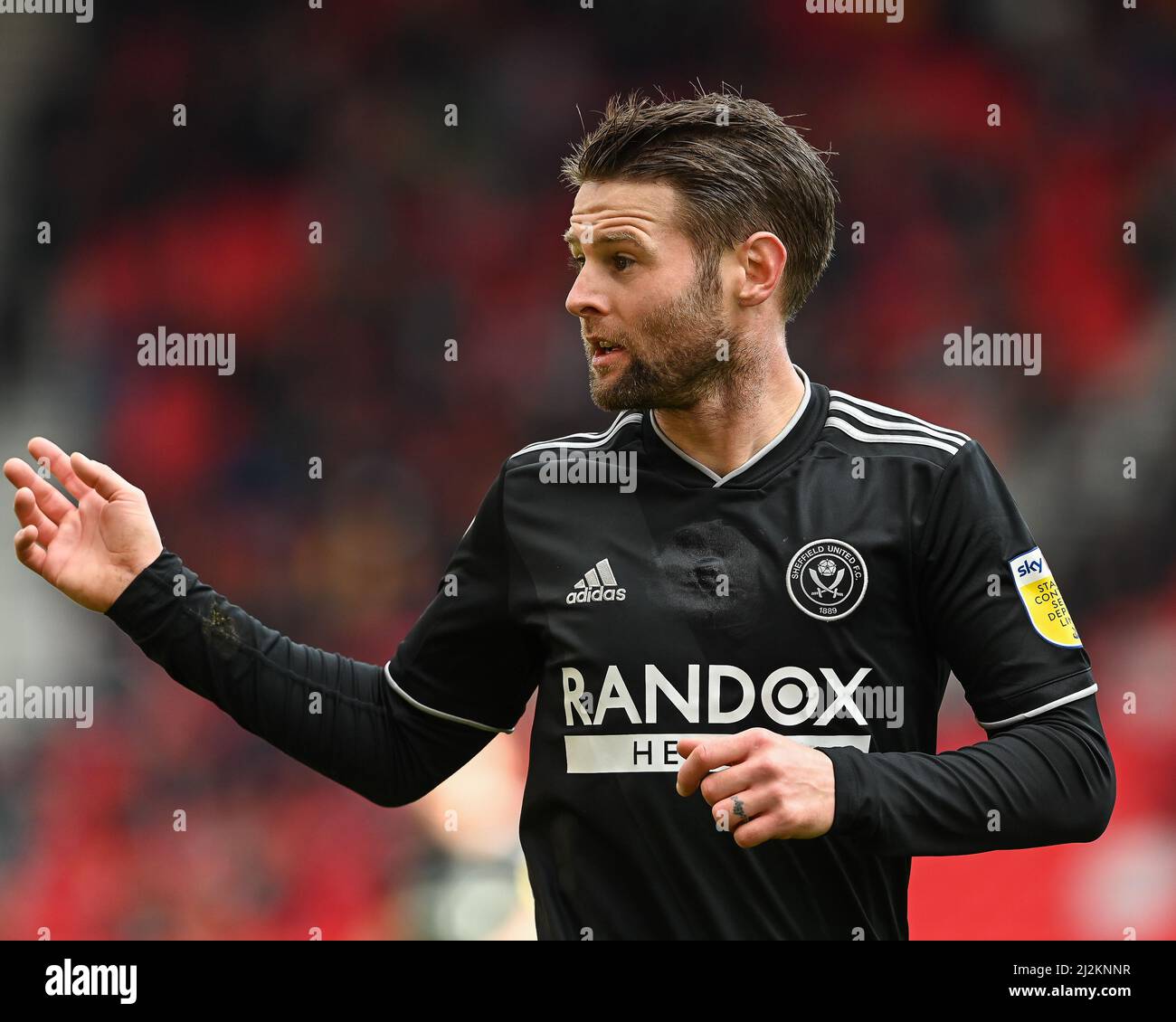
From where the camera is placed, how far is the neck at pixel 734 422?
2.40 metres

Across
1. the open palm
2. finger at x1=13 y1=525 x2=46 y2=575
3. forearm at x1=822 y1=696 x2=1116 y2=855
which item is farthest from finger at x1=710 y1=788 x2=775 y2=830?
finger at x1=13 y1=525 x2=46 y2=575

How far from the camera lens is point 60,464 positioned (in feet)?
7.68

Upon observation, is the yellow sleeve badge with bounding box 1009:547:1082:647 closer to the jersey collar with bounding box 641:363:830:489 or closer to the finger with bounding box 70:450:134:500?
the jersey collar with bounding box 641:363:830:489

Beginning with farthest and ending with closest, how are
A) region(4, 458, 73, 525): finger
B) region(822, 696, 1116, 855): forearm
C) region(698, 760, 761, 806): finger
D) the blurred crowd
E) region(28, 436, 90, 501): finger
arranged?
1. the blurred crowd
2. region(4, 458, 73, 525): finger
3. region(28, 436, 90, 501): finger
4. region(822, 696, 1116, 855): forearm
5. region(698, 760, 761, 806): finger

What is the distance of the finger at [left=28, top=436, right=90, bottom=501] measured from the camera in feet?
7.47

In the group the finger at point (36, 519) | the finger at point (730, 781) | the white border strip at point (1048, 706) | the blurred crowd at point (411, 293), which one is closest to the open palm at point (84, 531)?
the finger at point (36, 519)

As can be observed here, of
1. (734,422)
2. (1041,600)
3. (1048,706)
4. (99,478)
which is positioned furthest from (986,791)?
(99,478)

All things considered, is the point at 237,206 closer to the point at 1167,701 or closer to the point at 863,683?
the point at 1167,701

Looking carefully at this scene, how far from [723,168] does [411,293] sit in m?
4.05

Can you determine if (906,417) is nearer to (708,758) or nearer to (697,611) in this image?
(697,611)

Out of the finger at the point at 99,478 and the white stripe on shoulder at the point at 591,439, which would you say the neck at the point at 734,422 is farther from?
the finger at the point at 99,478

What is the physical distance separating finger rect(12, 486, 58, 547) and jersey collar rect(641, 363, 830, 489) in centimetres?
98

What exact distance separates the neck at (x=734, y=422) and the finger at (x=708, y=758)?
0.62 m

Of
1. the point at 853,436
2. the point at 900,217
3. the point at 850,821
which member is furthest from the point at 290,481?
the point at 850,821
